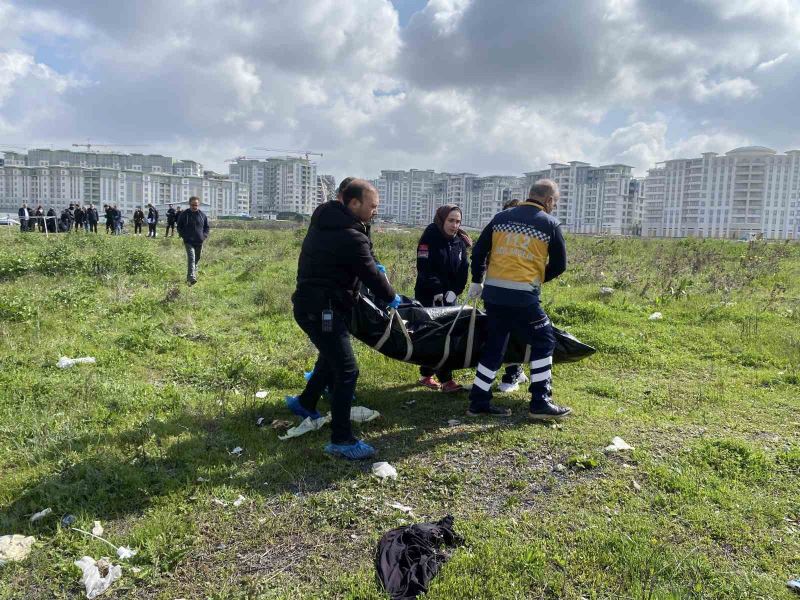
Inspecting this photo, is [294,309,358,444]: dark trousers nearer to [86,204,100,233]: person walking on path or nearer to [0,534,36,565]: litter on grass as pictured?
[0,534,36,565]: litter on grass

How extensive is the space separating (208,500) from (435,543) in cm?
146

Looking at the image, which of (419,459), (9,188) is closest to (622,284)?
(419,459)

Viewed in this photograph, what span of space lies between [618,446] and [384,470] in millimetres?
1789

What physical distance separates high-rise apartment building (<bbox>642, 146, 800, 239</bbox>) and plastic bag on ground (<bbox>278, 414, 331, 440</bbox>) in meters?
106

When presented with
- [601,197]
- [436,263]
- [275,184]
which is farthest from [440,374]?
[275,184]

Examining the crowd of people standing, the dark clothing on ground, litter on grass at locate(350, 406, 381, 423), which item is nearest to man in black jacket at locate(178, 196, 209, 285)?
litter on grass at locate(350, 406, 381, 423)

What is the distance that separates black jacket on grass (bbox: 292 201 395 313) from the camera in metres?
3.99

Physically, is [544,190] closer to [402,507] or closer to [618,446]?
[618,446]

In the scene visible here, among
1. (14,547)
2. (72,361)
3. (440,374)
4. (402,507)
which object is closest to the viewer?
(14,547)

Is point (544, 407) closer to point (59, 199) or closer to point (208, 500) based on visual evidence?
point (208, 500)

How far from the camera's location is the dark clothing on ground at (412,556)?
2713 mm

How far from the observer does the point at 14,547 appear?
120 inches

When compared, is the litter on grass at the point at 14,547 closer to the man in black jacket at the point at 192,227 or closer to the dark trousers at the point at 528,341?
the dark trousers at the point at 528,341

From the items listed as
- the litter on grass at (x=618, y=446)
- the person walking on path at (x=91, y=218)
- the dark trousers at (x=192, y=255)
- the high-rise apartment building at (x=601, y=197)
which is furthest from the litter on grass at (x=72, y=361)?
the high-rise apartment building at (x=601, y=197)
